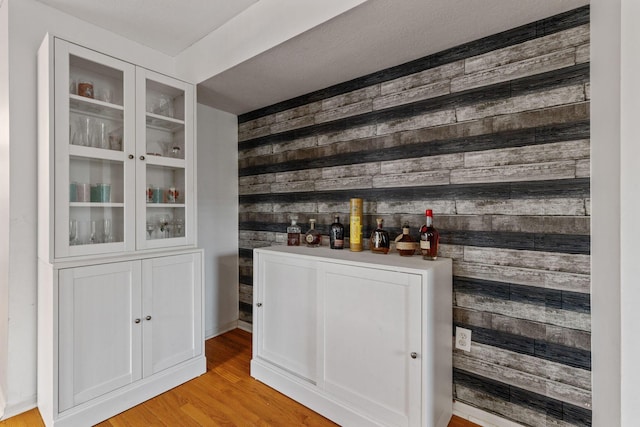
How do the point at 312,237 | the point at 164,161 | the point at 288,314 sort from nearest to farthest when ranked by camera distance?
the point at 288,314
the point at 164,161
the point at 312,237

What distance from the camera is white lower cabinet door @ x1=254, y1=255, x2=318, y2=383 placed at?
73.7 inches

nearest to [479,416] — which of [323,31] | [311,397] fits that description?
[311,397]

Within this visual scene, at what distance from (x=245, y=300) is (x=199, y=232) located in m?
0.79

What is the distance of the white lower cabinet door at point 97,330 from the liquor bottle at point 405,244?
1.59 m

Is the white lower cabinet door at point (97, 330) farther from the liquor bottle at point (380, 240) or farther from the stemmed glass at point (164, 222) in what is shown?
the liquor bottle at point (380, 240)

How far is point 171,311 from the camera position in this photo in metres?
2.07

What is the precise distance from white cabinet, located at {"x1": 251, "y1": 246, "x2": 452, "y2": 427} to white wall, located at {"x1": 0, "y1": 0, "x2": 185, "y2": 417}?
133 centimetres

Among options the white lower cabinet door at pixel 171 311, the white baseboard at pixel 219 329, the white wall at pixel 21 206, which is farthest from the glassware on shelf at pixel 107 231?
the white baseboard at pixel 219 329

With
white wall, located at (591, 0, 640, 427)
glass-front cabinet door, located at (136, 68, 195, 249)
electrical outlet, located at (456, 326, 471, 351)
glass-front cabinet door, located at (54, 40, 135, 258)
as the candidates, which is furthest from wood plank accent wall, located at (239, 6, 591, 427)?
white wall, located at (591, 0, 640, 427)

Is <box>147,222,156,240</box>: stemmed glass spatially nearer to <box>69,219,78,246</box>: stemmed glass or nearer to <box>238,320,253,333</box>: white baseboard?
<box>69,219,78,246</box>: stemmed glass

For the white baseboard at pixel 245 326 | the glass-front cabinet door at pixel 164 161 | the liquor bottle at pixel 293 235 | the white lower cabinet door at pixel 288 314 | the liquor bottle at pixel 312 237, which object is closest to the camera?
the white lower cabinet door at pixel 288 314

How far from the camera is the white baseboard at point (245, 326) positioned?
291 centimetres

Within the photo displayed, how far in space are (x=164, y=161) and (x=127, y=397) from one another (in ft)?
4.86

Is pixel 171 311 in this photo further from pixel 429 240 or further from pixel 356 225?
pixel 429 240
